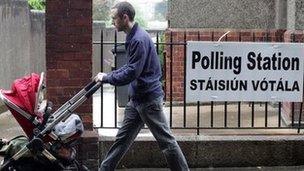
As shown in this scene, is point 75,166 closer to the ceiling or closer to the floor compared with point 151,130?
closer to the floor

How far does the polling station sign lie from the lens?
7855 mm

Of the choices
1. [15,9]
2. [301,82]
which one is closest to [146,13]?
[15,9]

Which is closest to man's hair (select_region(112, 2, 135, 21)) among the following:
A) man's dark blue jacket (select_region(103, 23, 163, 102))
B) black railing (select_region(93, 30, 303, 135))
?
man's dark blue jacket (select_region(103, 23, 163, 102))

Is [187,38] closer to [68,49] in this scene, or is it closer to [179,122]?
[179,122]

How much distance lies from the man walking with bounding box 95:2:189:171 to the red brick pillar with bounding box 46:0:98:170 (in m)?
0.84

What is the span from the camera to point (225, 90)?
26.0ft

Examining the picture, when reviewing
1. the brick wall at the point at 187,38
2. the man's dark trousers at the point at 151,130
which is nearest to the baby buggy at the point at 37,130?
the man's dark trousers at the point at 151,130

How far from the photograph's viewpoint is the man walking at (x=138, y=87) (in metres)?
6.21

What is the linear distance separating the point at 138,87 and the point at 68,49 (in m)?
1.29

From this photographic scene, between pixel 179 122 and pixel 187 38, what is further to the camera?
pixel 187 38

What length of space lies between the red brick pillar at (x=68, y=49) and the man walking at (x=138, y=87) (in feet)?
2.76

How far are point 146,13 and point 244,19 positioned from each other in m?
64.0

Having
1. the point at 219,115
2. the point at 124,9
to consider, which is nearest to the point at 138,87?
the point at 124,9

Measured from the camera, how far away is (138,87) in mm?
6438
